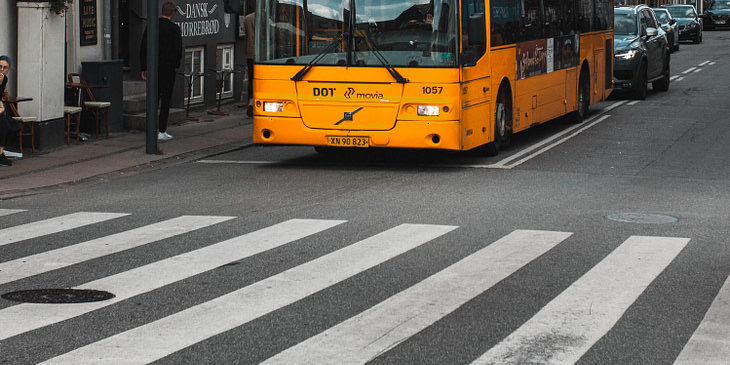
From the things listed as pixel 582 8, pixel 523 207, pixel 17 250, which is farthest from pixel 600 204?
pixel 582 8

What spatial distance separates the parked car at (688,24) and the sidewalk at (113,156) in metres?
34.8

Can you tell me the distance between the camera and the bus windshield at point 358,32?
14.2 m

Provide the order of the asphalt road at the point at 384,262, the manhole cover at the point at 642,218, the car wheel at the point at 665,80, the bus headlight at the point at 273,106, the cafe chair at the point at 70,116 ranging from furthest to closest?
the car wheel at the point at 665,80
the cafe chair at the point at 70,116
the bus headlight at the point at 273,106
the manhole cover at the point at 642,218
the asphalt road at the point at 384,262

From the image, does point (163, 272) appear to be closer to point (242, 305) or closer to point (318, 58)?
point (242, 305)

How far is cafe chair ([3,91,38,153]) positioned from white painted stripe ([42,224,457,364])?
7.43 metres

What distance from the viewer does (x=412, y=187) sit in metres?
13.2

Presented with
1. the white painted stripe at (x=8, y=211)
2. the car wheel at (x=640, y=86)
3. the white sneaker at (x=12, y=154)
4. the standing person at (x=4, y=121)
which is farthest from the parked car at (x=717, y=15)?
the white painted stripe at (x=8, y=211)

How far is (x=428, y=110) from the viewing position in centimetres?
1419

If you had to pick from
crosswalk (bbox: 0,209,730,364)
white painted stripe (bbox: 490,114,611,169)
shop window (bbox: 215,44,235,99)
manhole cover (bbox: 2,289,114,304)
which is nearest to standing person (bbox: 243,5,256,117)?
shop window (bbox: 215,44,235,99)

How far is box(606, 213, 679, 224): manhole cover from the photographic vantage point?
35.6 feet

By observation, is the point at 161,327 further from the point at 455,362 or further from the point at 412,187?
the point at 412,187

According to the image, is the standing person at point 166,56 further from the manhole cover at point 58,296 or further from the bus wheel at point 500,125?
the manhole cover at point 58,296

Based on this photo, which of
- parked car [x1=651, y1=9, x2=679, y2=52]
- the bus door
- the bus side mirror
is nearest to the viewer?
the bus side mirror

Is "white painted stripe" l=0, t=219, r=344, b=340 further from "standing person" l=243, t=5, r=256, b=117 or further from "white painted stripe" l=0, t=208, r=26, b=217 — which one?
"standing person" l=243, t=5, r=256, b=117
